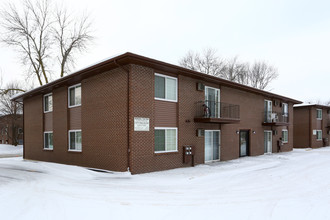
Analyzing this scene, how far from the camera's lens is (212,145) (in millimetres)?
14297

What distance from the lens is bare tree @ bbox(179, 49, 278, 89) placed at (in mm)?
39188

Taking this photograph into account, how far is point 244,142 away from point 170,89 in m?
8.62

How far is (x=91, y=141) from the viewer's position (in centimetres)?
1205

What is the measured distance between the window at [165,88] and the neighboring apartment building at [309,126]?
21.1m

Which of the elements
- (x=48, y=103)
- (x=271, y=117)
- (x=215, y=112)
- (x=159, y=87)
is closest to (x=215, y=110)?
(x=215, y=112)

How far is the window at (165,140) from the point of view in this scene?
11206 mm

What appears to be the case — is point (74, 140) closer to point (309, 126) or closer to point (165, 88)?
point (165, 88)

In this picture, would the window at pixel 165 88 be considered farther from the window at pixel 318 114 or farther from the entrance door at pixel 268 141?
the window at pixel 318 114

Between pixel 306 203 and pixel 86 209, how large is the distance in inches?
220

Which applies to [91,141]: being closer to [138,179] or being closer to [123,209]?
[138,179]

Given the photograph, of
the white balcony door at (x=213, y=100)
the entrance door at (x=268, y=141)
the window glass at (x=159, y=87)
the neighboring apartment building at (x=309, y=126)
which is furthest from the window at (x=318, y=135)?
the window glass at (x=159, y=87)

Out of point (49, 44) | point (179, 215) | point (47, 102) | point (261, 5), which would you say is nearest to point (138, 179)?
point (179, 215)

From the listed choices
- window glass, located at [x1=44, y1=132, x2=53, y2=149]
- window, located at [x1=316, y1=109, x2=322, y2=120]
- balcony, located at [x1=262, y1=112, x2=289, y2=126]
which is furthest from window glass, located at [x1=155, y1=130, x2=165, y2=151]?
window, located at [x1=316, y1=109, x2=322, y2=120]

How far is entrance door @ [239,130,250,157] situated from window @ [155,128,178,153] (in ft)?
23.1
